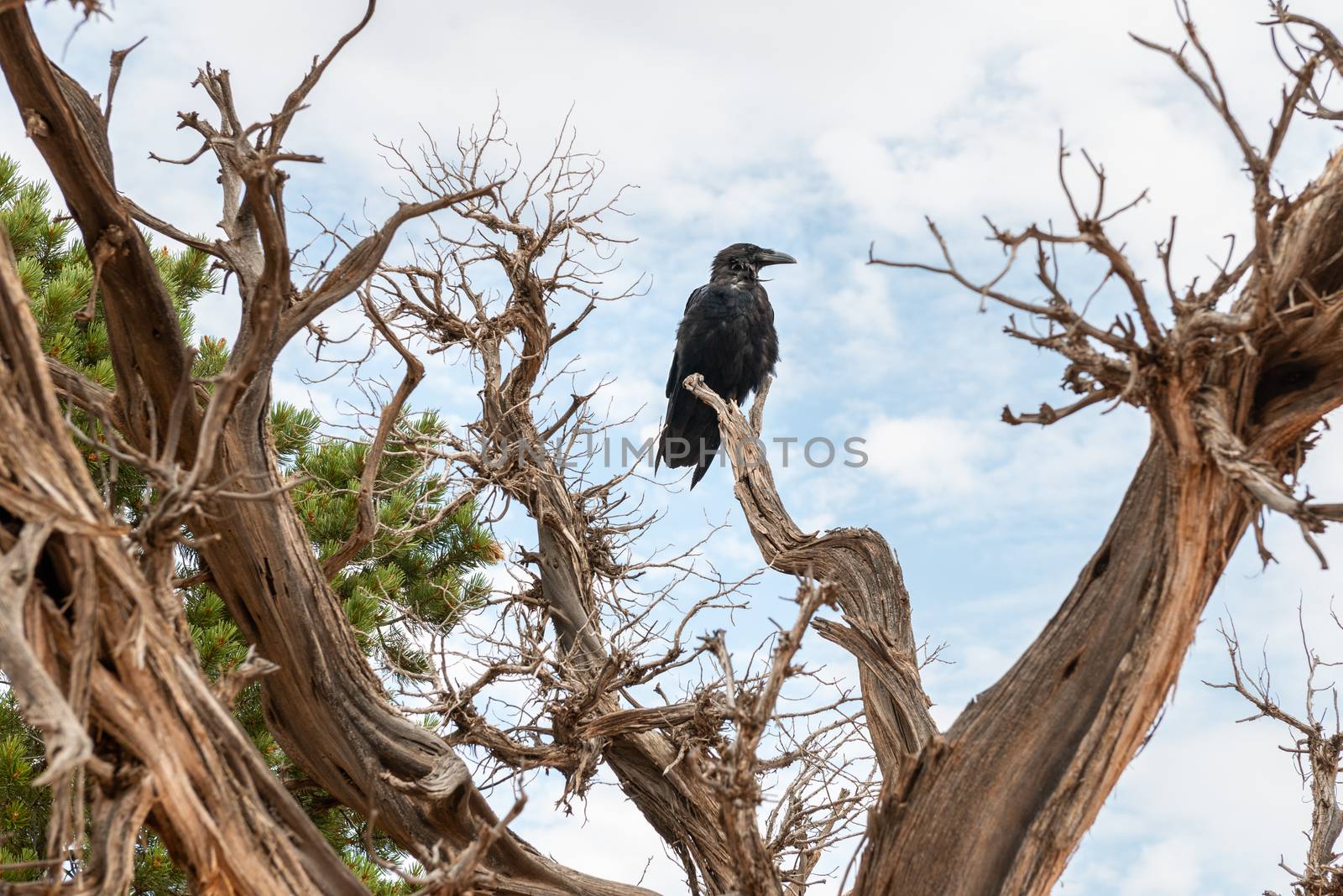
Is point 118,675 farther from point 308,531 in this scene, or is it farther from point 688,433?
point 688,433

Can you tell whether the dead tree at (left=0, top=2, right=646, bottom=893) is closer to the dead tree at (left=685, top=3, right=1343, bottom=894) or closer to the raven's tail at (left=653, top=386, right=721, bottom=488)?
the dead tree at (left=685, top=3, right=1343, bottom=894)

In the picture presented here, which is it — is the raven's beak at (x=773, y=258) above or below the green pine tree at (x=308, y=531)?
above

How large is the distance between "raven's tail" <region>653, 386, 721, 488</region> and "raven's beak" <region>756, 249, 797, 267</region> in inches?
42.9

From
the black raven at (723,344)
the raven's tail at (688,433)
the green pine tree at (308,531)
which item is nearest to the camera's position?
the green pine tree at (308,531)

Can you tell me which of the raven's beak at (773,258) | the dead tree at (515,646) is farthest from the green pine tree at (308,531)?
the raven's beak at (773,258)

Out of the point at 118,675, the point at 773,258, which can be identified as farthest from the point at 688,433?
the point at 118,675

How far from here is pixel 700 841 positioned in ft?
16.0

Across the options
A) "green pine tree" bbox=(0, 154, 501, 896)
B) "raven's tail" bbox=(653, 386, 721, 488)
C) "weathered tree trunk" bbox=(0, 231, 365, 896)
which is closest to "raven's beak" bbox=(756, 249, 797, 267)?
"raven's tail" bbox=(653, 386, 721, 488)

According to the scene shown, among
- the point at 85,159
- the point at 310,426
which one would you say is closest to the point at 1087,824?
the point at 85,159

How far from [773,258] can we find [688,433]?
1378mm

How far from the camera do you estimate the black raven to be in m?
8.29

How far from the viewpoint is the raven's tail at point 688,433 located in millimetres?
8148

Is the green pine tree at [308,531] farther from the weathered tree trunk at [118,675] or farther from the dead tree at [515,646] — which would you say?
the weathered tree trunk at [118,675]

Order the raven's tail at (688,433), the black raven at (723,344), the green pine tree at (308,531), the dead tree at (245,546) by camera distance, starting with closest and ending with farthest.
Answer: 1. the dead tree at (245,546)
2. the green pine tree at (308,531)
3. the raven's tail at (688,433)
4. the black raven at (723,344)
